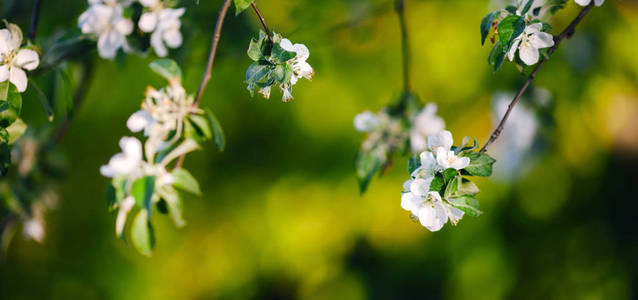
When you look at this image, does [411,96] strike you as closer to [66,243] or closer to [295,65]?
[295,65]

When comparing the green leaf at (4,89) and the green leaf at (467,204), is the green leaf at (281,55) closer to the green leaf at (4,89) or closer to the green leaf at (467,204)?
the green leaf at (467,204)

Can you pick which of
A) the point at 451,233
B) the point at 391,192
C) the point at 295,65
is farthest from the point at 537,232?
the point at 295,65

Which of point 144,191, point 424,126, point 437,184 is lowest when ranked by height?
point 144,191

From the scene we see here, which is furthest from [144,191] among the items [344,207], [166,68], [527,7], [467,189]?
[344,207]

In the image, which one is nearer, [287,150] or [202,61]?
[202,61]

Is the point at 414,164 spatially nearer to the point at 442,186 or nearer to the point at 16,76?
the point at 442,186
